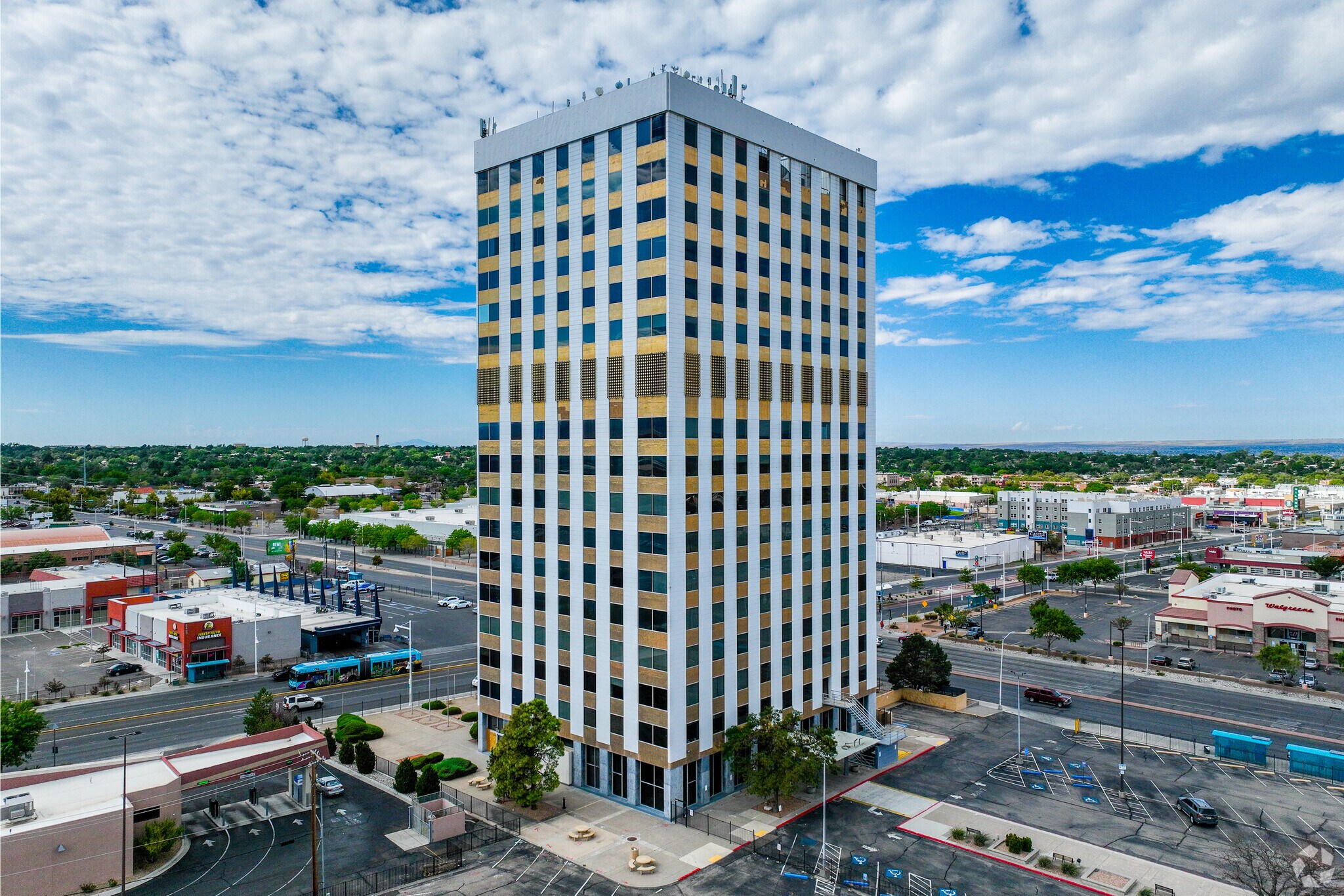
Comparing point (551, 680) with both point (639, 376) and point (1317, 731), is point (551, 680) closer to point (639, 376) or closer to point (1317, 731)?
point (639, 376)

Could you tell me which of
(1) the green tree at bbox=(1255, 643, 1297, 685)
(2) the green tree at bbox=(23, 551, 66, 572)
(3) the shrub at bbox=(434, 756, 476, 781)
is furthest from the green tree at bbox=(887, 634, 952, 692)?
(2) the green tree at bbox=(23, 551, 66, 572)

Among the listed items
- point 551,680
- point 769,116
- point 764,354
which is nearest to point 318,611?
point 551,680

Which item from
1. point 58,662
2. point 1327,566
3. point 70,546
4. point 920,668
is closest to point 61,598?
point 58,662

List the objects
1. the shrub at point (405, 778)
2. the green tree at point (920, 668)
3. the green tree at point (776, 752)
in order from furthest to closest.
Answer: the green tree at point (920, 668) → the shrub at point (405, 778) → the green tree at point (776, 752)

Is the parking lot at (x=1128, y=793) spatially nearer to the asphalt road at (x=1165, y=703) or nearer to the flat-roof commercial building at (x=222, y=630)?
the asphalt road at (x=1165, y=703)

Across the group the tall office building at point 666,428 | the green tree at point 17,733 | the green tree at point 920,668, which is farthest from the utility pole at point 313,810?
the green tree at point 920,668

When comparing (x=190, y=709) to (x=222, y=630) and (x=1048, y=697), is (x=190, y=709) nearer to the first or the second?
(x=222, y=630)
